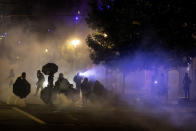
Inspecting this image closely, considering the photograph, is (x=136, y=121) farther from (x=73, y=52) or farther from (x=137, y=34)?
(x=73, y=52)

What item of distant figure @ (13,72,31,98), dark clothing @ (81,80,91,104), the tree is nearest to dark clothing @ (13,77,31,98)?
distant figure @ (13,72,31,98)

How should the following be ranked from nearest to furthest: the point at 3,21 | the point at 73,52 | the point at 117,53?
the point at 117,53, the point at 3,21, the point at 73,52

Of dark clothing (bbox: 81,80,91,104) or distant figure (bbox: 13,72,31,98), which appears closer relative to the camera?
distant figure (bbox: 13,72,31,98)

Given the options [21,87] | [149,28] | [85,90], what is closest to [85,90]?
[85,90]

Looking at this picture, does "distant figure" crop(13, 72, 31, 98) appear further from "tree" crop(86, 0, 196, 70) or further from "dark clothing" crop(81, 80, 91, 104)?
"tree" crop(86, 0, 196, 70)

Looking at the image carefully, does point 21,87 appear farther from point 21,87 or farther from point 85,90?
point 85,90

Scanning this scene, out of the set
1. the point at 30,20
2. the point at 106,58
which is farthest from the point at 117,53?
the point at 30,20

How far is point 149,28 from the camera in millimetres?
17797

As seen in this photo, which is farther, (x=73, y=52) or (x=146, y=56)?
(x=73, y=52)

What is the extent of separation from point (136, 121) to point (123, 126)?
4.15 ft

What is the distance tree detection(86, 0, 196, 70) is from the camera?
17.6 meters

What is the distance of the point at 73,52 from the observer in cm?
3834

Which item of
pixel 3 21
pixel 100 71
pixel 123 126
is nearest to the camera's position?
pixel 123 126

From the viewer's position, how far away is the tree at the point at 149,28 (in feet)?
57.8
